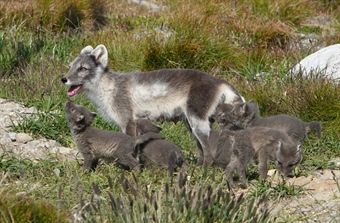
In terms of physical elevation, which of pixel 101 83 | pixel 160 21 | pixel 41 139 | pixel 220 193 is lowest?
pixel 160 21

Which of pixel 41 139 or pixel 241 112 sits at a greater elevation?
pixel 241 112

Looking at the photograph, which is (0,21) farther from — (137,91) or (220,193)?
(220,193)

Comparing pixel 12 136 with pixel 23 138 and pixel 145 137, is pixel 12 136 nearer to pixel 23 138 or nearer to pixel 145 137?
pixel 23 138

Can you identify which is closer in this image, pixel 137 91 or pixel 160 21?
pixel 137 91

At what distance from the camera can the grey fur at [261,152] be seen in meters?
7.48

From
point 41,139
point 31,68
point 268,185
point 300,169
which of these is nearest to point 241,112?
point 300,169

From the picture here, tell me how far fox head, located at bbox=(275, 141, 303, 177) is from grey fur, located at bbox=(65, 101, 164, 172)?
1.37 metres

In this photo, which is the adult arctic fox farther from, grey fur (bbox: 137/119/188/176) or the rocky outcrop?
the rocky outcrop

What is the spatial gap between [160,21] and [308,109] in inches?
226

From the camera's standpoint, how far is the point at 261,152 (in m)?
7.54

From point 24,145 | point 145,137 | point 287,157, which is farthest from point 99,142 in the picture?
point 287,157

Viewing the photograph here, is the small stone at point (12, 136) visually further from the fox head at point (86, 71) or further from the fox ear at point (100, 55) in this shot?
the fox ear at point (100, 55)

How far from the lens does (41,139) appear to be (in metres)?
9.16

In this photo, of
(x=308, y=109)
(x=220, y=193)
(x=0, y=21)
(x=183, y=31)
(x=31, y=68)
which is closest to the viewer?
(x=220, y=193)
